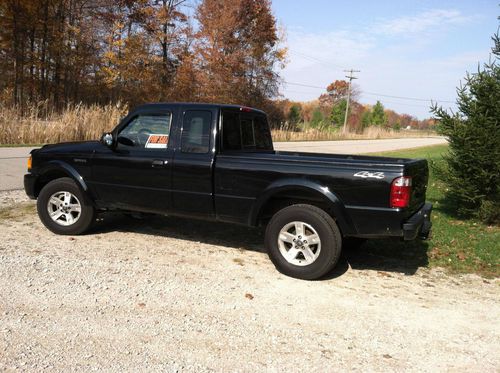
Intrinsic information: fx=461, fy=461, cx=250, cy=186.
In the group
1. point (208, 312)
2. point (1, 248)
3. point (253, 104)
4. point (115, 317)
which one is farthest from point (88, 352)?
point (253, 104)

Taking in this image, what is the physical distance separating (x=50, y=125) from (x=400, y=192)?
1620cm

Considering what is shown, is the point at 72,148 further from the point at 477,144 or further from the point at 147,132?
the point at 477,144

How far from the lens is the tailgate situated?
4705 millimetres

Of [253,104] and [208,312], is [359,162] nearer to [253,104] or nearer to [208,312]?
[208,312]

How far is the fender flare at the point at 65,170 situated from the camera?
605 cm

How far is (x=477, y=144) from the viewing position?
23.2ft

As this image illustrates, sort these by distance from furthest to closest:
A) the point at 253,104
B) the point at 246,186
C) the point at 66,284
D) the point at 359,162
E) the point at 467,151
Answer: the point at 253,104 → the point at 467,151 → the point at 246,186 → the point at 359,162 → the point at 66,284

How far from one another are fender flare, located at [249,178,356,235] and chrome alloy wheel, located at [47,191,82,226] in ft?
8.61

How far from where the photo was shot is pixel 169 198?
18.3 ft

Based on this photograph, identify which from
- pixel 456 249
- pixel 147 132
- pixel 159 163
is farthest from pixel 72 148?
pixel 456 249

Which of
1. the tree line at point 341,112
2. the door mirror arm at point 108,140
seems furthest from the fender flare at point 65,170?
the tree line at point 341,112

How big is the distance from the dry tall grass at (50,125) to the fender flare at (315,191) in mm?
14763

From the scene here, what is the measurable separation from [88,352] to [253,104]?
1501 inches

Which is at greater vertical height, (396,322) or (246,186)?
(246,186)
